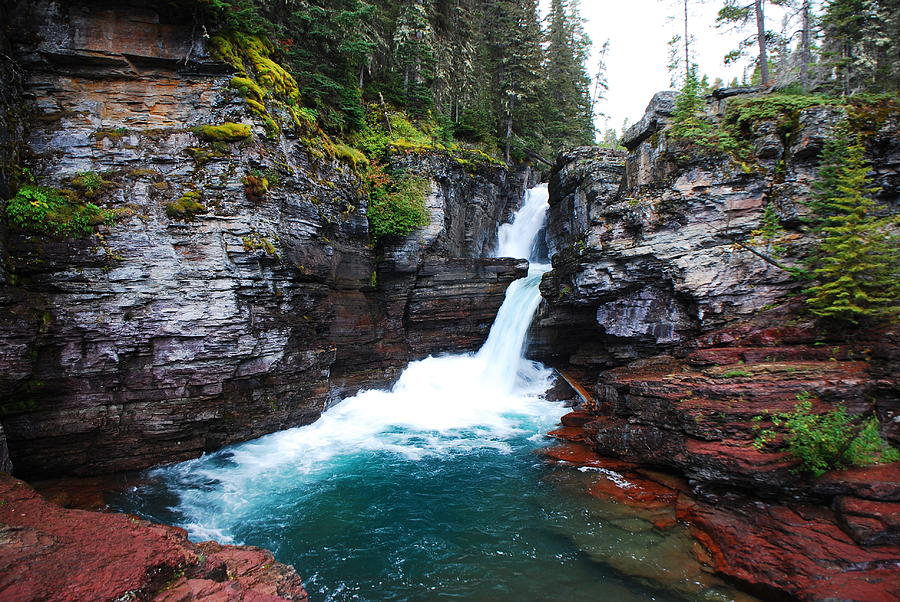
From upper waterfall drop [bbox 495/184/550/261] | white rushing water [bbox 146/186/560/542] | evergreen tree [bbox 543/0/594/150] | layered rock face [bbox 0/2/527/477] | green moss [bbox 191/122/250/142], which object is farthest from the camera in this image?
evergreen tree [bbox 543/0/594/150]

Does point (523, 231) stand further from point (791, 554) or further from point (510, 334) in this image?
point (791, 554)

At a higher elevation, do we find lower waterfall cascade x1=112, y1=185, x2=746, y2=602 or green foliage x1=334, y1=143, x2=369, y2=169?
green foliage x1=334, y1=143, x2=369, y2=169

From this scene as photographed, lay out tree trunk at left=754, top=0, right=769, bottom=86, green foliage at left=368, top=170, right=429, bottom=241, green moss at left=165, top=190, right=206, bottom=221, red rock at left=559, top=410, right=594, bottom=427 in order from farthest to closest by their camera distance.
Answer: tree trunk at left=754, top=0, right=769, bottom=86, green foliage at left=368, top=170, right=429, bottom=241, red rock at left=559, top=410, right=594, bottom=427, green moss at left=165, top=190, right=206, bottom=221

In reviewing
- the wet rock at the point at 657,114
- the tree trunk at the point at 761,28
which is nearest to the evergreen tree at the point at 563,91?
the tree trunk at the point at 761,28

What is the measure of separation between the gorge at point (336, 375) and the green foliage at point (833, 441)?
0.17m

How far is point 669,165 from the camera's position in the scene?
44.0 ft

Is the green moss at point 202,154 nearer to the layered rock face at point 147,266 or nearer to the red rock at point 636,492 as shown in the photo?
the layered rock face at point 147,266

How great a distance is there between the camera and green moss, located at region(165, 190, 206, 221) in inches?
409

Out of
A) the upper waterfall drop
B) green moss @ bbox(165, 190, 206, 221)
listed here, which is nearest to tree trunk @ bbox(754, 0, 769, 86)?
the upper waterfall drop

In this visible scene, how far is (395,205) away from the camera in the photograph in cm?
1645

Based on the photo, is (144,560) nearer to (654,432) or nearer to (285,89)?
(654,432)

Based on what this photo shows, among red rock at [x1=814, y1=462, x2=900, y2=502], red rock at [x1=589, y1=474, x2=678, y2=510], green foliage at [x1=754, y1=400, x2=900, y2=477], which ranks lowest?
red rock at [x1=589, y1=474, x2=678, y2=510]

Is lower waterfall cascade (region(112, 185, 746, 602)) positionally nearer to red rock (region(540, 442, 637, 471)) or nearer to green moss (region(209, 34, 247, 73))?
red rock (region(540, 442, 637, 471))

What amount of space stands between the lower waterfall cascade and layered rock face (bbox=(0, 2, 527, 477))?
1.82m
